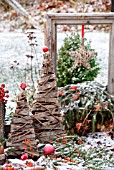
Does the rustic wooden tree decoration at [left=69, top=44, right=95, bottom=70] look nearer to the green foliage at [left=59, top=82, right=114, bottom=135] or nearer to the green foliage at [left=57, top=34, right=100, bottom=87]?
the green foliage at [left=59, top=82, right=114, bottom=135]

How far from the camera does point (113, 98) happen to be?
3.77 metres

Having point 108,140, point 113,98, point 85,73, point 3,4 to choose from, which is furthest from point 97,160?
point 3,4

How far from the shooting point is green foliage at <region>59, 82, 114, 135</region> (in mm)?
3639

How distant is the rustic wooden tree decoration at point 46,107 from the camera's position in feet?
8.34

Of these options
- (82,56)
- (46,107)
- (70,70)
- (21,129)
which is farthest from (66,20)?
(21,129)

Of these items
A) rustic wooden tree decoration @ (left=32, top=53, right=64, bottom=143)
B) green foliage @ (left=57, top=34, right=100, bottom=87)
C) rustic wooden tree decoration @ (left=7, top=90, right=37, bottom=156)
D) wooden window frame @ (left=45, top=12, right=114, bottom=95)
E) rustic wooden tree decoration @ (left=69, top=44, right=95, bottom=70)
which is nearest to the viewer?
rustic wooden tree decoration @ (left=7, top=90, right=37, bottom=156)

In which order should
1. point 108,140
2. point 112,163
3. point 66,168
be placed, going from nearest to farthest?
point 66,168
point 112,163
point 108,140

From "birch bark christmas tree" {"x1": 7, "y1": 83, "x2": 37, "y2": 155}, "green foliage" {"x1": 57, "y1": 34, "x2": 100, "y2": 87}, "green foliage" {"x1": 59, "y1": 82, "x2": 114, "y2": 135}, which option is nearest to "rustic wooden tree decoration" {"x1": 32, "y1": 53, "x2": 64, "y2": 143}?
"birch bark christmas tree" {"x1": 7, "y1": 83, "x2": 37, "y2": 155}

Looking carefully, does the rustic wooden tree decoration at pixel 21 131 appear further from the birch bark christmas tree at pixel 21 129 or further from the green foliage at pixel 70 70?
the green foliage at pixel 70 70

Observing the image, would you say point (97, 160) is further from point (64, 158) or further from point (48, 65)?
point (48, 65)

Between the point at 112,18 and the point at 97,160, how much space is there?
5.32 ft

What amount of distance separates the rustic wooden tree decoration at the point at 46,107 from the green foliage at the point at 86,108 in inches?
40.5

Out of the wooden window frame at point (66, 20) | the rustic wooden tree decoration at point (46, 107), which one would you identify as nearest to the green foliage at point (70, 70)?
the wooden window frame at point (66, 20)

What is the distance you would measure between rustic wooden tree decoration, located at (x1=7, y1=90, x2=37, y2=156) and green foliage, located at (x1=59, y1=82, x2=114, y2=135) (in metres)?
1.29
